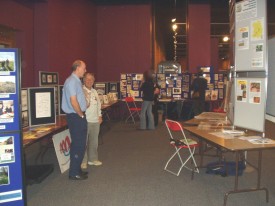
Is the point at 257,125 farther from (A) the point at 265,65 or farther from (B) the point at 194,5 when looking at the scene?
(B) the point at 194,5

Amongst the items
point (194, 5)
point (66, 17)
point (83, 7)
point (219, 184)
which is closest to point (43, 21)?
point (66, 17)

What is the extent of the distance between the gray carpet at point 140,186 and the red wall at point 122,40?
20.0ft

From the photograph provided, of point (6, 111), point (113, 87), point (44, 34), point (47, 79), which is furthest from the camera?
point (113, 87)

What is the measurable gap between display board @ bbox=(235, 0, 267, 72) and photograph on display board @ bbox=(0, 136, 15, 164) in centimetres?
251

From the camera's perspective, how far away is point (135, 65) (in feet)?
38.5

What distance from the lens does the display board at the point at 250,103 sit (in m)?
3.52

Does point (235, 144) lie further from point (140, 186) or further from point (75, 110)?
point (75, 110)

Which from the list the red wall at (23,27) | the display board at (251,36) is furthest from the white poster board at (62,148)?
the display board at (251,36)

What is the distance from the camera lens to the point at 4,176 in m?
3.21

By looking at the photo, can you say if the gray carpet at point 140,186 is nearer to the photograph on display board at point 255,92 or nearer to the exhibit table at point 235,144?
the exhibit table at point 235,144

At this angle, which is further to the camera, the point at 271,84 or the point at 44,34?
the point at 44,34

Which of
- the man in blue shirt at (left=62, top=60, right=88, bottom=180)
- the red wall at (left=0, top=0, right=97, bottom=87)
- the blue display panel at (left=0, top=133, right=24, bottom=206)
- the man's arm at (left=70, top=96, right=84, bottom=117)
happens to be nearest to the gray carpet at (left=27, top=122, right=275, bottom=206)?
the man in blue shirt at (left=62, top=60, right=88, bottom=180)

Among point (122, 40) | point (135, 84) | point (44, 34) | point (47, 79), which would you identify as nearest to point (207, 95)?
point (135, 84)

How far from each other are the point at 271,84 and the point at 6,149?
2.67m
